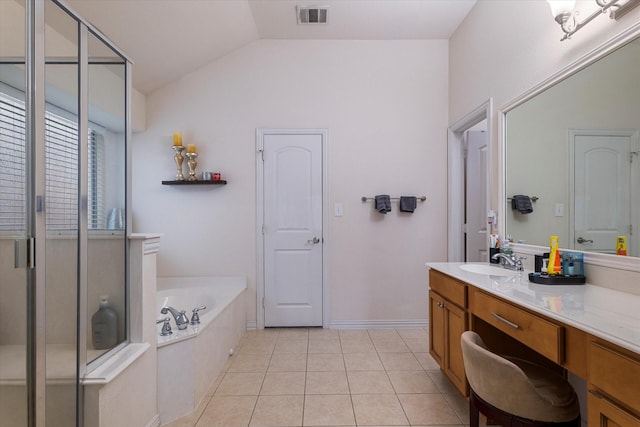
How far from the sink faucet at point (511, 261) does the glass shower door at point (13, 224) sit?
240 cm

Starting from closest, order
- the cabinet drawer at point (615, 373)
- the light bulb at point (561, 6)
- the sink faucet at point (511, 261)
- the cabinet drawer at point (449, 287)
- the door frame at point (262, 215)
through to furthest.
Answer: the cabinet drawer at point (615, 373) → the light bulb at point (561, 6) → the cabinet drawer at point (449, 287) → the sink faucet at point (511, 261) → the door frame at point (262, 215)

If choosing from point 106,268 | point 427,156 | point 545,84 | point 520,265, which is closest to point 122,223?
point 106,268

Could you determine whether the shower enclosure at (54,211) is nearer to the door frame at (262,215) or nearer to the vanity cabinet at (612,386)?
the door frame at (262,215)

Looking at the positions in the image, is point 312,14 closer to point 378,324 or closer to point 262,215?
point 262,215

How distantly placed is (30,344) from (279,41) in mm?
3099

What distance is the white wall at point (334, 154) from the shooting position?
314 cm

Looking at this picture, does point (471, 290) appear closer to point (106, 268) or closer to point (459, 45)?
point (106, 268)

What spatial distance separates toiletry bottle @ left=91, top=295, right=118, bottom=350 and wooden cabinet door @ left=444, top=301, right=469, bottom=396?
182cm

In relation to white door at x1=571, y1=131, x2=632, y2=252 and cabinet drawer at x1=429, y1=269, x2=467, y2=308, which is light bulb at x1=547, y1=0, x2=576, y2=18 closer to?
white door at x1=571, y1=131, x2=632, y2=252

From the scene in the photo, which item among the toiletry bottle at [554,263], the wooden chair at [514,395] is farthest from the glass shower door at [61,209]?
the toiletry bottle at [554,263]

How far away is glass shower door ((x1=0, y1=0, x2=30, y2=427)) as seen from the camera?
3.37 feet

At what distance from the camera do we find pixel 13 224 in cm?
105

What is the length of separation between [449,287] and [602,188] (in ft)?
2.97

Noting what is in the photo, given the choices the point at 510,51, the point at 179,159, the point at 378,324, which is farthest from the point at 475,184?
the point at 179,159
